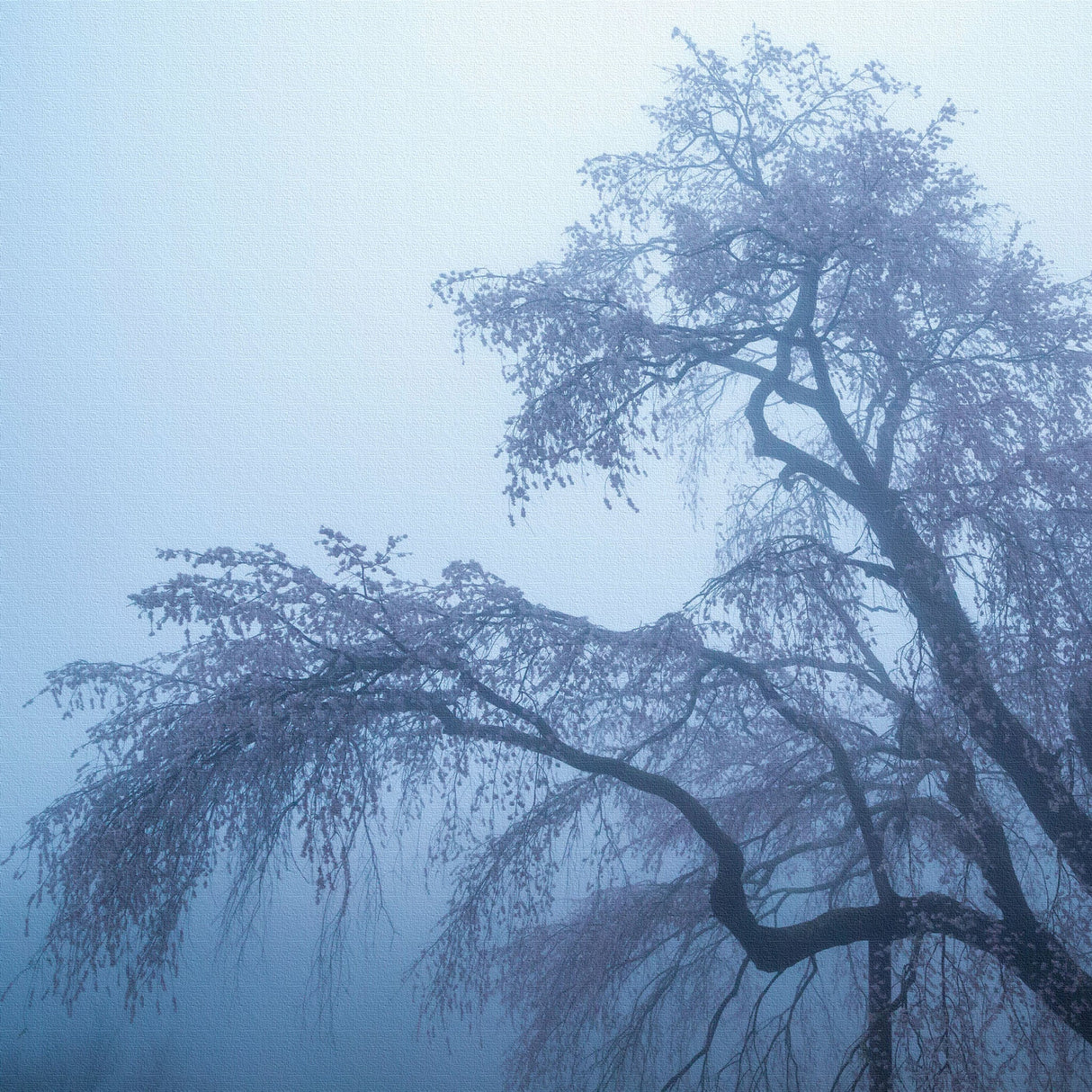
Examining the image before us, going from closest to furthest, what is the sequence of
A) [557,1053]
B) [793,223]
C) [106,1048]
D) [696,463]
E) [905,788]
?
[905,788]
[793,223]
[557,1053]
[696,463]
[106,1048]

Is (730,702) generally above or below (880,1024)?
above

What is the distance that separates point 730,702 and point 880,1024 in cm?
197

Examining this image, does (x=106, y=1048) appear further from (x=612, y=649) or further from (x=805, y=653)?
(x=805, y=653)

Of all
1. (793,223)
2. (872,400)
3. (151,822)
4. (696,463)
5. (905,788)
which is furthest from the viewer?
(696,463)

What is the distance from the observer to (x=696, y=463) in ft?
25.6

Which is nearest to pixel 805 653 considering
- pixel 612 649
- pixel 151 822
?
pixel 612 649

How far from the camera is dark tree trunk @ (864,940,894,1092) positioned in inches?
192

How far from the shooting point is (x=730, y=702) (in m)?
5.92

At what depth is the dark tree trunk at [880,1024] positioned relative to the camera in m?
4.87

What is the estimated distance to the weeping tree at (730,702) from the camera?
14.7 ft

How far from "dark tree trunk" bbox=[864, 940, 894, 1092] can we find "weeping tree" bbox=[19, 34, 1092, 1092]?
26 millimetres

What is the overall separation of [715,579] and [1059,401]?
7.68 ft

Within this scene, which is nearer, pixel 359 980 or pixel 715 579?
pixel 715 579

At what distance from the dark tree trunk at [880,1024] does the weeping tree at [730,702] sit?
26 millimetres
